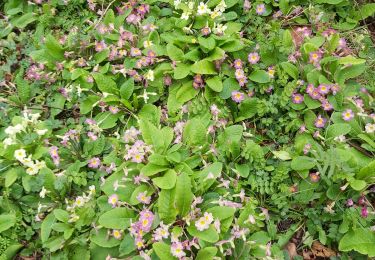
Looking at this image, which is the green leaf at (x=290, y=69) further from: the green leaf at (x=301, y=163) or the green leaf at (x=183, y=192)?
the green leaf at (x=183, y=192)

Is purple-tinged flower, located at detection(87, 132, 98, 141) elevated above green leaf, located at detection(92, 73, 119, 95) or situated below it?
below

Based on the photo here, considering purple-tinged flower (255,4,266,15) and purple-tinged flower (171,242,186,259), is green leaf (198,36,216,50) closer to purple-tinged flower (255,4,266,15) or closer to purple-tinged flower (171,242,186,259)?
purple-tinged flower (255,4,266,15)

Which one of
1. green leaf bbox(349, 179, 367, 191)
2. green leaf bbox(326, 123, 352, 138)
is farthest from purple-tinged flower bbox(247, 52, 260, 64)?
green leaf bbox(349, 179, 367, 191)

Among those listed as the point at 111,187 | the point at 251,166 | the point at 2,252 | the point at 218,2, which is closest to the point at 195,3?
the point at 218,2

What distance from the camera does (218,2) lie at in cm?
481

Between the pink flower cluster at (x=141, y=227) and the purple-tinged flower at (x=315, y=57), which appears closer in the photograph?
the pink flower cluster at (x=141, y=227)

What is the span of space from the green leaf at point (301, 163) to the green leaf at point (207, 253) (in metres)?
1.16

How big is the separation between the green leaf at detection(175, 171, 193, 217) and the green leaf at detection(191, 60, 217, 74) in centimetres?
124

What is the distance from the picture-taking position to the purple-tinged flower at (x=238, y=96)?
441 cm

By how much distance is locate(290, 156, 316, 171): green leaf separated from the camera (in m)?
3.96

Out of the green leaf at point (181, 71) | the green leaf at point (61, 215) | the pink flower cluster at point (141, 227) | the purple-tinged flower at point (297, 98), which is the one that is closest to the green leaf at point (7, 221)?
the green leaf at point (61, 215)

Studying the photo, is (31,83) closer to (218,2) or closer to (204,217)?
(218,2)

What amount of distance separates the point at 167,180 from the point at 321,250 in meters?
1.60

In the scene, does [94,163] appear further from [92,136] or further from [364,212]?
[364,212]
